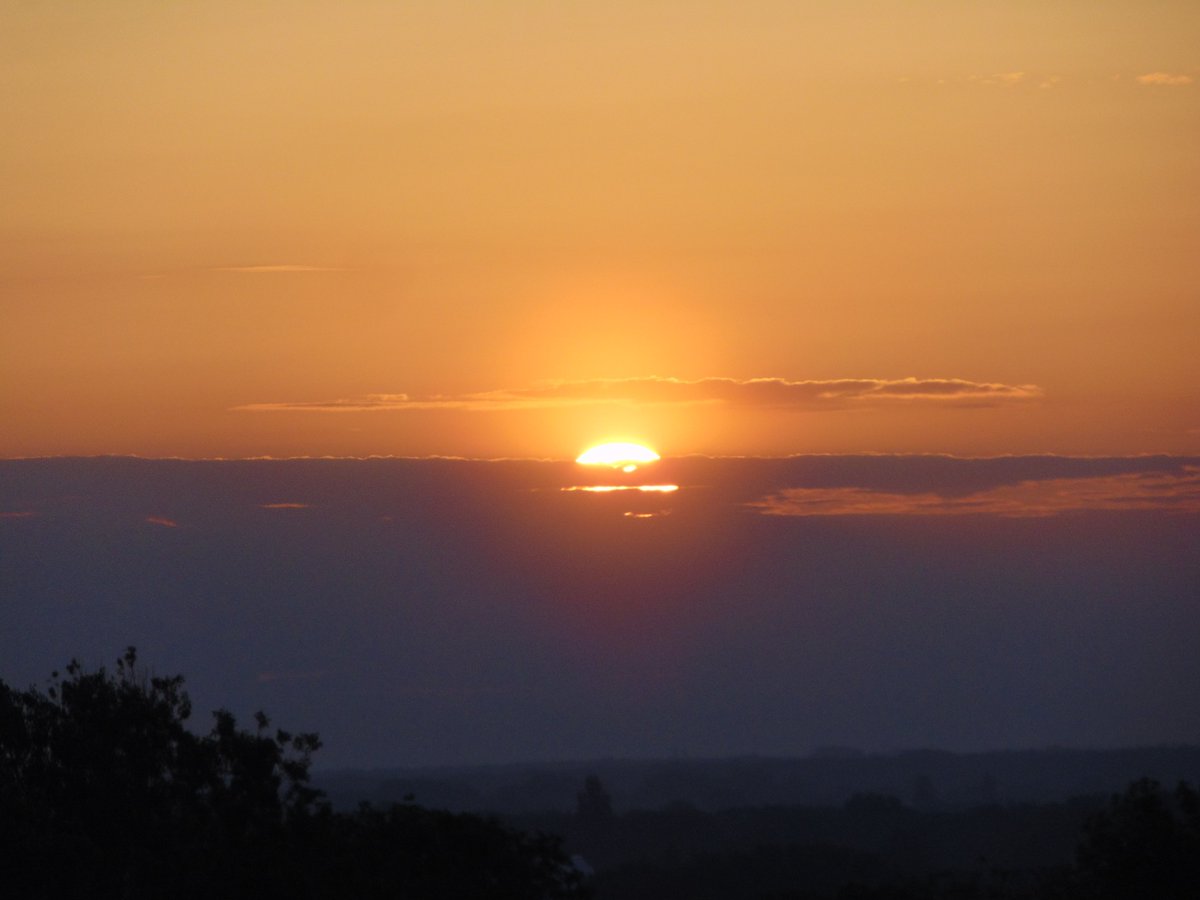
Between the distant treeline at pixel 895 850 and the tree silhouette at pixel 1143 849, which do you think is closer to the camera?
the tree silhouette at pixel 1143 849

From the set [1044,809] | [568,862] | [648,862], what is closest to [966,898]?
[568,862]

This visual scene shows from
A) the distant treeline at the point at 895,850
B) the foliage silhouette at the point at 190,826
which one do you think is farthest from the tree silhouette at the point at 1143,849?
the foliage silhouette at the point at 190,826

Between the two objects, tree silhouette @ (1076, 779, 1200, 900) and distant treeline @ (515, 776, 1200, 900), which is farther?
distant treeline @ (515, 776, 1200, 900)

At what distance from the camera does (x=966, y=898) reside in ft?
121

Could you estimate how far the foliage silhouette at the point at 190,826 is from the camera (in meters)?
28.7

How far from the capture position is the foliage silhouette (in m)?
28.7

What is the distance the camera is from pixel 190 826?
31391mm

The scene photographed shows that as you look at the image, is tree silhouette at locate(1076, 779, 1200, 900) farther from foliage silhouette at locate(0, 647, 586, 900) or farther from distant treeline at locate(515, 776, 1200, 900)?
foliage silhouette at locate(0, 647, 586, 900)

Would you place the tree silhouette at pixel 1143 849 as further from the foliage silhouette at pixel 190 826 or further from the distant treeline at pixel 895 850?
the foliage silhouette at pixel 190 826

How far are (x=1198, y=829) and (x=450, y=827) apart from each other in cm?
1413

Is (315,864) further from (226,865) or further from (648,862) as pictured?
(648,862)

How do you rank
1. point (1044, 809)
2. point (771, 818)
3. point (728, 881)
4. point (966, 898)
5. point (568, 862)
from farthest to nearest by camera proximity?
point (771, 818)
point (1044, 809)
point (728, 881)
point (966, 898)
point (568, 862)

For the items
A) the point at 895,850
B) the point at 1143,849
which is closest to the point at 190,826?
the point at 1143,849

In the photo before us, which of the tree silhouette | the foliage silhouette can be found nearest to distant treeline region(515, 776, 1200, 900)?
the tree silhouette
